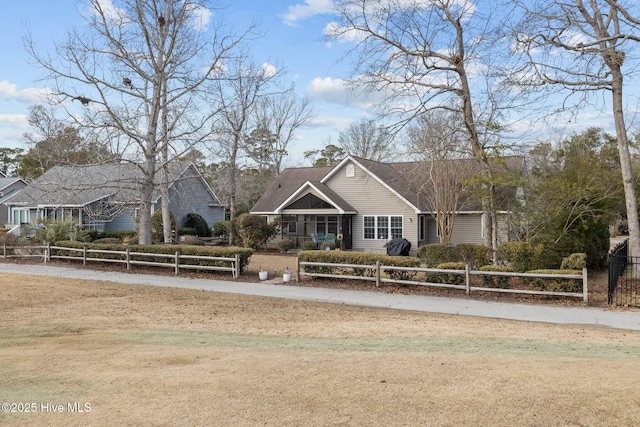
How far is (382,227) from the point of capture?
1139 inches

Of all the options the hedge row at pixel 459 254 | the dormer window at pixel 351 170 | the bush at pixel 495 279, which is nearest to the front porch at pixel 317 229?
the dormer window at pixel 351 170

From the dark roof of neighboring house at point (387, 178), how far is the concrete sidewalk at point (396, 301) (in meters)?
10.8

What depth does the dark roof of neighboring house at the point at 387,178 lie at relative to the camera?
26723 millimetres

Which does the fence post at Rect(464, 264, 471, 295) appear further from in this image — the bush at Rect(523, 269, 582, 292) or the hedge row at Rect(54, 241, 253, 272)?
the hedge row at Rect(54, 241, 253, 272)

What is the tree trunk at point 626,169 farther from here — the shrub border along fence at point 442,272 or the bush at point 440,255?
the bush at point 440,255

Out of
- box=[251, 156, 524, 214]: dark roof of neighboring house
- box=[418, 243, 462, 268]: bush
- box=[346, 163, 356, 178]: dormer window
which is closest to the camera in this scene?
box=[418, 243, 462, 268]: bush

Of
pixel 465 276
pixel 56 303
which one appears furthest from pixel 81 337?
pixel 465 276

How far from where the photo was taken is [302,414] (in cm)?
451

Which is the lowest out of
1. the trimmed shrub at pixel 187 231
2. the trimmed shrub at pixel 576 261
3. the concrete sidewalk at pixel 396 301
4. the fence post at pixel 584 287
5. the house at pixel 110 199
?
the concrete sidewalk at pixel 396 301

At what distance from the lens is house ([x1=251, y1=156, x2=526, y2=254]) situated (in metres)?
27.6

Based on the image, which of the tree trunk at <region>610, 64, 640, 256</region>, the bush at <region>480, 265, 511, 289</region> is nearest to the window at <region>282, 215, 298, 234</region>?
the bush at <region>480, 265, 511, 289</region>

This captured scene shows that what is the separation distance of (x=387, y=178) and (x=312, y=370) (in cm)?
2428

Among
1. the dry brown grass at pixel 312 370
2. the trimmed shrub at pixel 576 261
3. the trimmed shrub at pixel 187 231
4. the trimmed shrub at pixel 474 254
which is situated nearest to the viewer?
the dry brown grass at pixel 312 370

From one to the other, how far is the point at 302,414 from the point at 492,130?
53.7ft
